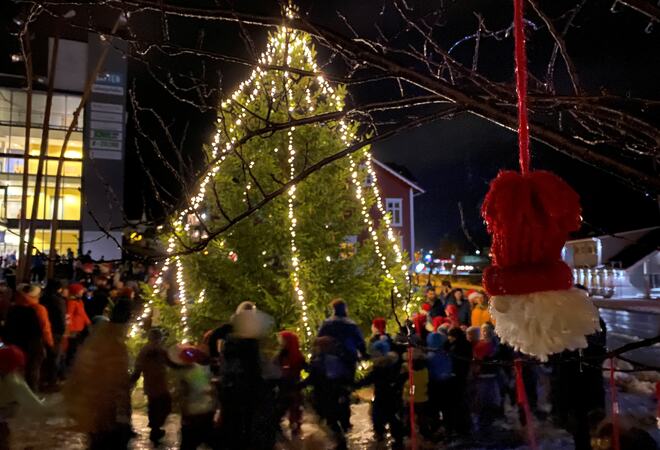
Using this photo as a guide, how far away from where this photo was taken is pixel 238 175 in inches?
372

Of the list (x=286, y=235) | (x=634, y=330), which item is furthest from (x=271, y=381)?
(x=634, y=330)

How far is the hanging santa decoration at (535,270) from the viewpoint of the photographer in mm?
1681

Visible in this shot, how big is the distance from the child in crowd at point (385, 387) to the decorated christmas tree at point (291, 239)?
6.22 feet

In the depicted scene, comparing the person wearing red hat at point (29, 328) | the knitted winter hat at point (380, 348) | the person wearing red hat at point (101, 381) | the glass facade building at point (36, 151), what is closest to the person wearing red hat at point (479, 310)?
the knitted winter hat at point (380, 348)

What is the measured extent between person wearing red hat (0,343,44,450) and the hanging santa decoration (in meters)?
5.71

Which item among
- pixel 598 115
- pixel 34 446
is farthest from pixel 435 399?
pixel 598 115

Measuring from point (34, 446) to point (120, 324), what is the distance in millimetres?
2833

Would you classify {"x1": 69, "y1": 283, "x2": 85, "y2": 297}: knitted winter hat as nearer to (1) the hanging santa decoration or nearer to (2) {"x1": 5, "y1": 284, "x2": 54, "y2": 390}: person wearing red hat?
(2) {"x1": 5, "y1": 284, "x2": 54, "y2": 390}: person wearing red hat

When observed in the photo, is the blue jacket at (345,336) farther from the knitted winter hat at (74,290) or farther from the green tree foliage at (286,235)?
the knitted winter hat at (74,290)

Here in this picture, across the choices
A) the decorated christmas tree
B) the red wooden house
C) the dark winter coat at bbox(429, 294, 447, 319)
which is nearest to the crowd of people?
the decorated christmas tree

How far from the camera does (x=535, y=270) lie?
171 centimetres

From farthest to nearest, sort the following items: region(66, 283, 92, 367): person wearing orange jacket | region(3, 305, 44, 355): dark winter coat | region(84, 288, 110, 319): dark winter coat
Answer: region(84, 288, 110, 319): dark winter coat < region(66, 283, 92, 367): person wearing orange jacket < region(3, 305, 44, 355): dark winter coat

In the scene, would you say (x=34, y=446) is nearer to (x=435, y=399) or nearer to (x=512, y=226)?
(x=435, y=399)

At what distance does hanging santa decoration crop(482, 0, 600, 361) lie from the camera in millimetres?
1681
